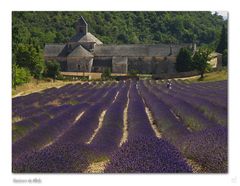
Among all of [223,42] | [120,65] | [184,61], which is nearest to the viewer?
[223,42]

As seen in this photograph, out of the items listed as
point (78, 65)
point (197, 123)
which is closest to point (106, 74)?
point (78, 65)

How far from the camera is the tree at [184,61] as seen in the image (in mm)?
8068

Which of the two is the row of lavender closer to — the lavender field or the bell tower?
the lavender field

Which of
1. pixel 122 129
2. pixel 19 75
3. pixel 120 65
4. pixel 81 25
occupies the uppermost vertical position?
pixel 81 25

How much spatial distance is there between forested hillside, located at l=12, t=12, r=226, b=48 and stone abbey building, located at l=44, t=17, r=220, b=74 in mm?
151

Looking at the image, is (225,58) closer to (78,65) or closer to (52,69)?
(78,65)

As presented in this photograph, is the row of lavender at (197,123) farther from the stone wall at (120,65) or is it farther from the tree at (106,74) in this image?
the tree at (106,74)

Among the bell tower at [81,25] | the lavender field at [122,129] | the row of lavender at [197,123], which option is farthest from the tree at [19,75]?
the row of lavender at [197,123]

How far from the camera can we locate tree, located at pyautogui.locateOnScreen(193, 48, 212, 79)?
7941 millimetres

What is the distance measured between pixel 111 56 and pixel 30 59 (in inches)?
57.4

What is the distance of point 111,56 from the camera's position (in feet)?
28.6

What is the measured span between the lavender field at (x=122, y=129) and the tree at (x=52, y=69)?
248 mm
